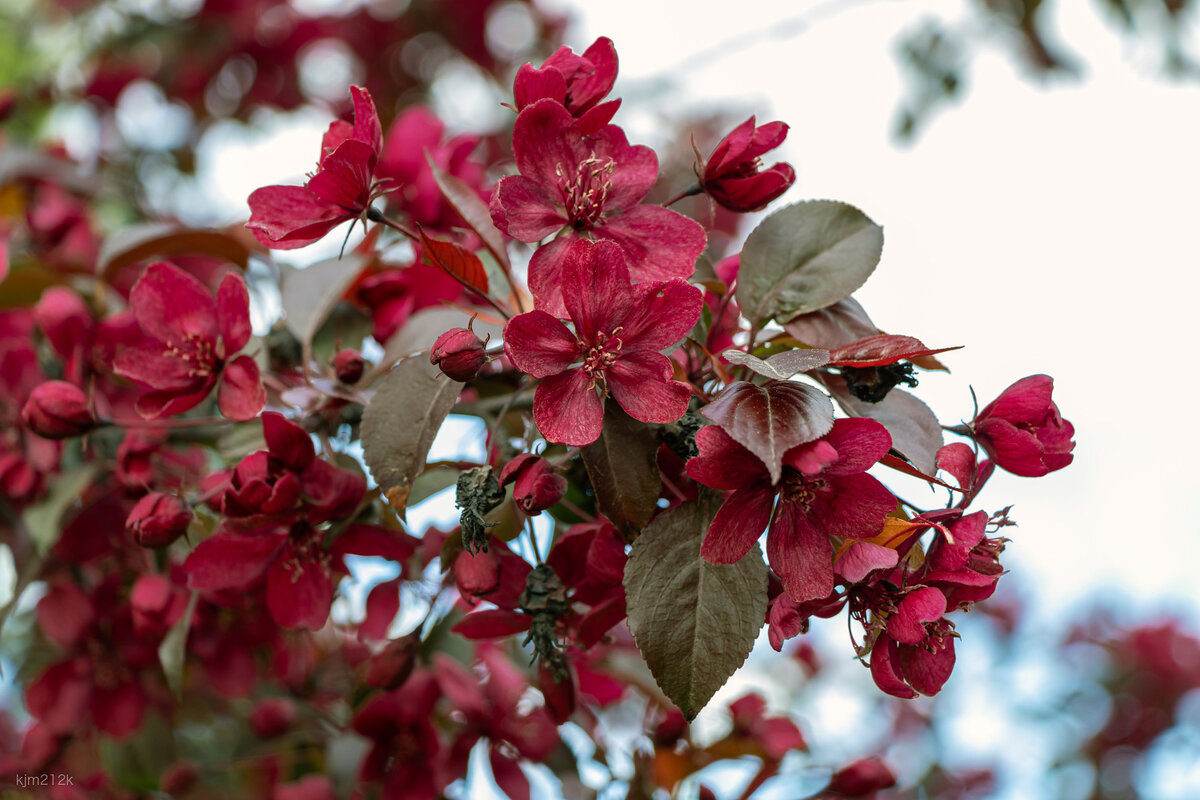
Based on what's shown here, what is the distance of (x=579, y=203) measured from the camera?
0.83 meters

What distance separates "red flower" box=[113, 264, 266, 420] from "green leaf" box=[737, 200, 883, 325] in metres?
0.53

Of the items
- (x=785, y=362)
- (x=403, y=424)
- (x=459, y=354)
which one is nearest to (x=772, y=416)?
(x=785, y=362)

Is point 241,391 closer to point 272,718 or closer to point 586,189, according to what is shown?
point 586,189

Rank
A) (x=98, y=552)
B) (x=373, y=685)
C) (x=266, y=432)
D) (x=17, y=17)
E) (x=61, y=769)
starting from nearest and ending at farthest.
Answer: (x=266, y=432), (x=373, y=685), (x=98, y=552), (x=61, y=769), (x=17, y=17)

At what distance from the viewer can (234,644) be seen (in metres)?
1.32

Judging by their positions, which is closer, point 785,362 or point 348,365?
point 785,362

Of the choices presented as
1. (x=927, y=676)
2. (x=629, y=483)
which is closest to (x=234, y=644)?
(x=629, y=483)

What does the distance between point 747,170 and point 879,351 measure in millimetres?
223

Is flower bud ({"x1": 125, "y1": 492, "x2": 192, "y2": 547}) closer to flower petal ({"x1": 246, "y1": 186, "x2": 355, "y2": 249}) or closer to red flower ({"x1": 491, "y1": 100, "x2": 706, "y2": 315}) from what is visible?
flower petal ({"x1": 246, "y1": 186, "x2": 355, "y2": 249})

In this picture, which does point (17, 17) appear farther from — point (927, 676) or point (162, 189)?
point (927, 676)

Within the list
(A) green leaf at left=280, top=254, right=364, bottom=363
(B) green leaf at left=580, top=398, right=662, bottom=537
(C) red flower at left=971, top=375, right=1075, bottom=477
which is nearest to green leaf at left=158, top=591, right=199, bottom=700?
(A) green leaf at left=280, top=254, right=364, bottom=363

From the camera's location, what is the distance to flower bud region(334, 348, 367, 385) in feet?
3.30

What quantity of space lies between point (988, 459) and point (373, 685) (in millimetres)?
A: 675

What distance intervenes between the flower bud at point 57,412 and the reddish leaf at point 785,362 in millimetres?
789
